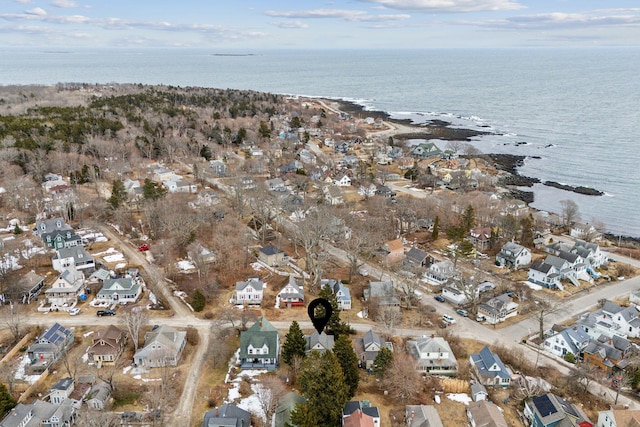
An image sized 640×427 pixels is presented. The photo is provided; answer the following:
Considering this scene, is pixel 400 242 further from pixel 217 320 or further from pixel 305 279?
pixel 217 320

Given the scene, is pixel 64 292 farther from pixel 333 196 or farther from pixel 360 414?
pixel 333 196

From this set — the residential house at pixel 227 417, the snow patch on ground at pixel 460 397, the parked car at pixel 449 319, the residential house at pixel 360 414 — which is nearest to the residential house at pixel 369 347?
the residential house at pixel 360 414

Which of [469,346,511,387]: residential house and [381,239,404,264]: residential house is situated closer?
[469,346,511,387]: residential house

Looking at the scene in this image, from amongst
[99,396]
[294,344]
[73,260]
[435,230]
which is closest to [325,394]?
[294,344]

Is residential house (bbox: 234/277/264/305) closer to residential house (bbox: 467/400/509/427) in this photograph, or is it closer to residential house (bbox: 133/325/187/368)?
residential house (bbox: 133/325/187/368)

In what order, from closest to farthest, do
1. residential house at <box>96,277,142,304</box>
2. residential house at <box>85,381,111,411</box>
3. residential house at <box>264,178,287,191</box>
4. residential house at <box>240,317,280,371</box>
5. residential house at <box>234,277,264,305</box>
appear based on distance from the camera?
residential house at <box>85,381,111,411</box> < residential house at <box>240,317,280,371</box> < residential house at <box>96,277,142,304</box> < residential house at <box>234,277,264,305</box> < residential house at <box>264,178,287,191</box>

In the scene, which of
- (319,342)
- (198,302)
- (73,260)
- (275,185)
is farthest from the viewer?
(275,185)

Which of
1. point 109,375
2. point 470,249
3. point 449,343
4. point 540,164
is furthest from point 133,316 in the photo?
point 540,164

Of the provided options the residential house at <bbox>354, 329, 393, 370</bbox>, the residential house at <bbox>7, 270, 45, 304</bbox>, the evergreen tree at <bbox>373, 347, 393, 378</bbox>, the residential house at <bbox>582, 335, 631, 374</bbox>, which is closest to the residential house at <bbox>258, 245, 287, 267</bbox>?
the residential house at <bbox>354, 329, 393, 370</bbox>
